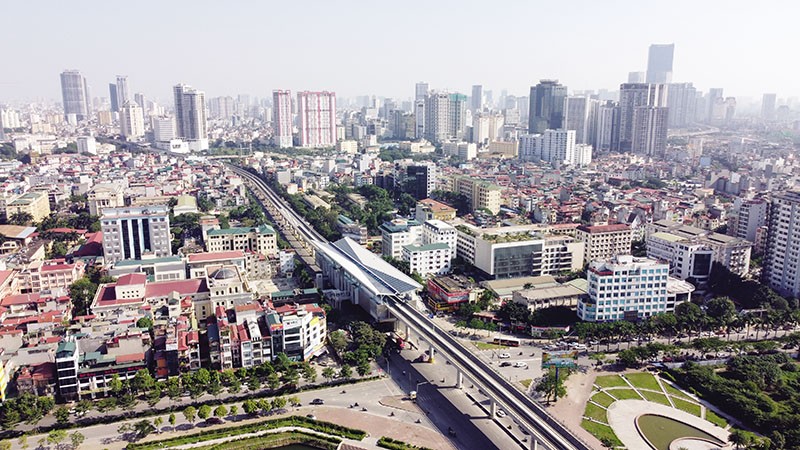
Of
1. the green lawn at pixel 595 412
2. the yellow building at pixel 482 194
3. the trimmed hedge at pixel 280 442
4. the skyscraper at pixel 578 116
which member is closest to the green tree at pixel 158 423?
the trimmed hedge at pixel 280 442

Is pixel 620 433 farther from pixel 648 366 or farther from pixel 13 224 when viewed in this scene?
pixel 13 224

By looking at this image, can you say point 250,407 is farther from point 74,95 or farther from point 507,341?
point 74,95

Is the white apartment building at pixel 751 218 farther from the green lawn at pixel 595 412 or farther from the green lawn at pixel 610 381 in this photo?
the green lawn at pixel 595 412

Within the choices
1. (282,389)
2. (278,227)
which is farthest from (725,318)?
(278,227)

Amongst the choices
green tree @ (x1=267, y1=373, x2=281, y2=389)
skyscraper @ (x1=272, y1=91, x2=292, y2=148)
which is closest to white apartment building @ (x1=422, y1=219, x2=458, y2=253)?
green tree @ (x1=267, y1=373, x2=281, y2=389)

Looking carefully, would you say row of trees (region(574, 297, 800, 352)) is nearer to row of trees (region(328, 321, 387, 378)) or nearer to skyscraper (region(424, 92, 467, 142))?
row of trees (region(328, 321, 387, 378))

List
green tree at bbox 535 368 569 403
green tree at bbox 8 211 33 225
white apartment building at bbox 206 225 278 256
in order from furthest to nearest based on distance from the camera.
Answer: green tree at bbox 8 211 33 225, white apartment building at bbox 206 225 278 256, green tree at bbox 535 368 569 403
